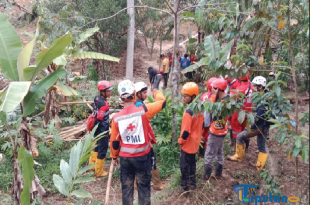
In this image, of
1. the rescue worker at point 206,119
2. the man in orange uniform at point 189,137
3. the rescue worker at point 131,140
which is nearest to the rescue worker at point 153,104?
the rescue worker at point 131,140

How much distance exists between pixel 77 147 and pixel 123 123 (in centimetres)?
115

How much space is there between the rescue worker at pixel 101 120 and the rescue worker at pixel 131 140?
1293 mm

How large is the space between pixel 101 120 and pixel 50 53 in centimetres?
261

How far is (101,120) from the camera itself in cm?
541

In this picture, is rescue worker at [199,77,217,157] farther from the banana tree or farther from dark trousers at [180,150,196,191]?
the banana tree

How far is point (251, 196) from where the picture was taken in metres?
4.12

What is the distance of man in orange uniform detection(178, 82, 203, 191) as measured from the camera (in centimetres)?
430

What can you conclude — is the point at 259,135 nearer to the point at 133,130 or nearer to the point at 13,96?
the point at 133,130

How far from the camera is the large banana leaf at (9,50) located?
3045 mm

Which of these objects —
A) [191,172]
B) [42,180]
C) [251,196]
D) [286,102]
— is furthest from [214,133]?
[42,180]

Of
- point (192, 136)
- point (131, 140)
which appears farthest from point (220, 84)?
point (131, 140)

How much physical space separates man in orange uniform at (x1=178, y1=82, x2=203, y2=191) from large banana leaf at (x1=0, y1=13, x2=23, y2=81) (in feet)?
7.67

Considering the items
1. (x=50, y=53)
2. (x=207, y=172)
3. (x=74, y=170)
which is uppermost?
(x=50, y=53)

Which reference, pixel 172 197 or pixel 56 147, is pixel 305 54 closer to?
pixel 172 197
